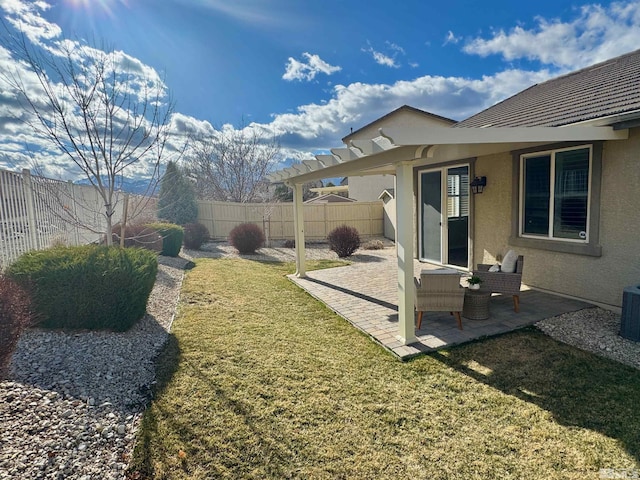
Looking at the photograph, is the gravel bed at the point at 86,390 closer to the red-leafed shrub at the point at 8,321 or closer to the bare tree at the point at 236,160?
the red-leafed shrub at the point at 8,321

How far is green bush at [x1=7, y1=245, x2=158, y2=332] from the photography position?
4.50 meters

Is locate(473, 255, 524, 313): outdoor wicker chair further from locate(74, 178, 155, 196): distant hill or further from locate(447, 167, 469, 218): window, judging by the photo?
locate(74, 178, 155, 196): distant hill

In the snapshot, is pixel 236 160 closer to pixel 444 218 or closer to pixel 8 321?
pixel 444 218

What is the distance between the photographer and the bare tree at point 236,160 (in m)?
24.7

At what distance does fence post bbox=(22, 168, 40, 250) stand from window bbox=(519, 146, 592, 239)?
975 cm

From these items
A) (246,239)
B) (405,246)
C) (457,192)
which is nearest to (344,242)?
(246,239)

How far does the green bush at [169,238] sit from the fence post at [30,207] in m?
5.01

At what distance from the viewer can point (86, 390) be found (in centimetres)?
332

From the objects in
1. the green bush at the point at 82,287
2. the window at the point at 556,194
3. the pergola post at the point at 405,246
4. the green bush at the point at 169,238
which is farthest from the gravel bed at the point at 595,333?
the green bush at the point at 169,238

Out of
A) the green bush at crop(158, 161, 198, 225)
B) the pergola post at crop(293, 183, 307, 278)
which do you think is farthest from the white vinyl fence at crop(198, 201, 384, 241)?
the pergola post at crop(293, 183, 307, 278)

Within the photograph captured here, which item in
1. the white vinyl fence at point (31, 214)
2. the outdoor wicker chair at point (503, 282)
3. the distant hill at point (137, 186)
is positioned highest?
the distant hill at point (137, 186)

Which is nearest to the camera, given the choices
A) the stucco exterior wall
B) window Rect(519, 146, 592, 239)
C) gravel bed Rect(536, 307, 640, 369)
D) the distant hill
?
Answer: gravel bed Rect(536, 307, 640, 369)

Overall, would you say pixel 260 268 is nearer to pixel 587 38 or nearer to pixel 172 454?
pixel 172 454

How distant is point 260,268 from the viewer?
35.2 ft
